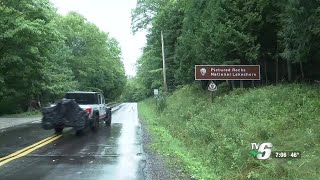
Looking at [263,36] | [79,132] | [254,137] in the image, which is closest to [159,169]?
[254,137]

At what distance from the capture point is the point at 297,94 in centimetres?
1391

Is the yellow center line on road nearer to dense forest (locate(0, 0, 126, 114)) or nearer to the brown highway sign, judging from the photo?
the brown highway sign

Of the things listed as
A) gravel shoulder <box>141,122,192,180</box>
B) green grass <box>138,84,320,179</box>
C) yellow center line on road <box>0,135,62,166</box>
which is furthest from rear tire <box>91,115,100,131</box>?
gravel shoulder <box>141,122,192,180</box>

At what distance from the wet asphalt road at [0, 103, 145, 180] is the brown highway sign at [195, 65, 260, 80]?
13.9ft

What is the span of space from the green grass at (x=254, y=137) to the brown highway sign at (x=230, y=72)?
1478mm

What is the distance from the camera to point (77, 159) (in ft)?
38.1

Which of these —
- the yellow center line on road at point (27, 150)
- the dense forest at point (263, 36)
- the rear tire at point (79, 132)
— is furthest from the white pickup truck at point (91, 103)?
the dense forest at point (263, 36)

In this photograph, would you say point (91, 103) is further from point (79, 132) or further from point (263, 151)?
point (263, 151)

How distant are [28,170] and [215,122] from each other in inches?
282

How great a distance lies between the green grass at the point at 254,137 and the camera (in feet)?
26.3

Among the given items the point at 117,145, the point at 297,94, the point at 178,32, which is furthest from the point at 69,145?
the point at 178,32

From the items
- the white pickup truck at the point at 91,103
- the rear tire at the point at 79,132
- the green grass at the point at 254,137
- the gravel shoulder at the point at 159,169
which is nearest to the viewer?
the green grass at the point at 254,137

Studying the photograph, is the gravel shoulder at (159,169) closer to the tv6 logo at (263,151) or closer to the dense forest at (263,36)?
the tv6 logo at (263,151)

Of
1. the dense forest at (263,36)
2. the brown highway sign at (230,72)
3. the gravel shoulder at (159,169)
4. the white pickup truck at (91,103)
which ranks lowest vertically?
the gravel shoulder at (159,169)
